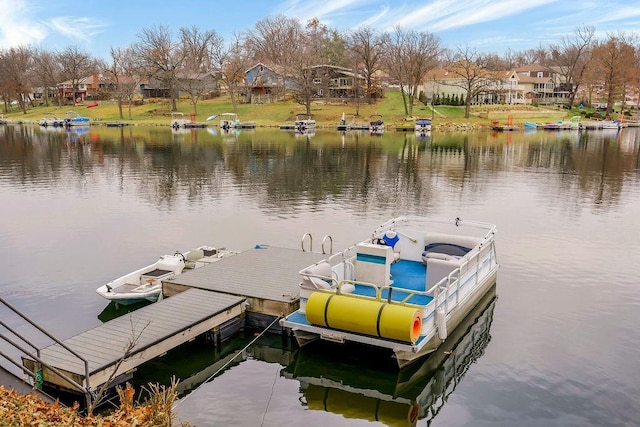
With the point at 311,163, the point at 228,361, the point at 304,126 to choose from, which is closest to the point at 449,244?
the point at 228,361

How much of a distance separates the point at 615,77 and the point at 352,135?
69254 millimetres

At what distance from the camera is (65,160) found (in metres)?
54.9

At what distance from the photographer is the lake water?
12445mm

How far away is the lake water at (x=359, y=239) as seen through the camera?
12.4 metres

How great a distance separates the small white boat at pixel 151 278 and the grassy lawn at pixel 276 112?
85.7 meters

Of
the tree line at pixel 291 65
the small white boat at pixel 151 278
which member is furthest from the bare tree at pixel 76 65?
the small white boat at pixel 151 278

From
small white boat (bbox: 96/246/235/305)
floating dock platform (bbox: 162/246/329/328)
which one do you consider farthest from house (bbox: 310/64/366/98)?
floating dock platform (bbox: 162/246/329/328)

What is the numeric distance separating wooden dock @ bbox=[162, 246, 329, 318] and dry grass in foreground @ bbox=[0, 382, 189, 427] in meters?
→ 6.08

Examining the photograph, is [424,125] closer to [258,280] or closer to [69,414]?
[258,280]

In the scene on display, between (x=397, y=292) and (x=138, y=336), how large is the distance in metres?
7.54

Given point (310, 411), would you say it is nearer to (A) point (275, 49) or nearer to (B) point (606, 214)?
(B) point (606, 214)

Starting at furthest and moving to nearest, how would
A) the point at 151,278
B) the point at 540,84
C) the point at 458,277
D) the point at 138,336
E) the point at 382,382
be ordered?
1. the point at 540,84
2. the point at 151,278
3. the point at 458,277
4. the point at 382,382
5. the point at 138,336

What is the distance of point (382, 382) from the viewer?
42.9 ft

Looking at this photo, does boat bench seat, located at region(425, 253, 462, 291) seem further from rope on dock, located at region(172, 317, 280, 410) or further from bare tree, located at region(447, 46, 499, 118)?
bare tree, located at region(447, 46, 499, 118)
